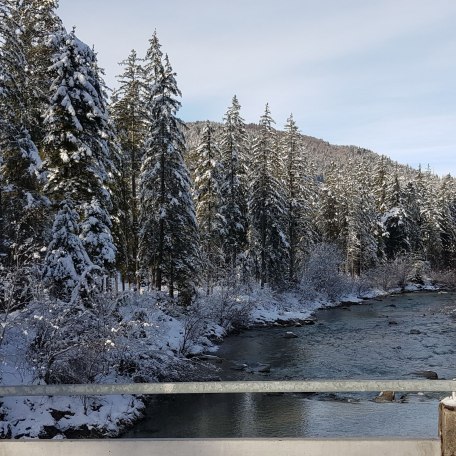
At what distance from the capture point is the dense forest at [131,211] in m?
14.7

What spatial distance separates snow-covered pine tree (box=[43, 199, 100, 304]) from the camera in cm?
1608

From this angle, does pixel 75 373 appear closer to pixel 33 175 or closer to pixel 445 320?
pixel 33 175

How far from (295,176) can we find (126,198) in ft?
61.5

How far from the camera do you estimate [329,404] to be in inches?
617

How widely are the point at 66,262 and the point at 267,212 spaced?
1051 inches

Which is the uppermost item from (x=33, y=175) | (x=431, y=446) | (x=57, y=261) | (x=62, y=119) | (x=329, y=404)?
(x=62, y=119)

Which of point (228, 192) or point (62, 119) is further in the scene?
point (228, 192)

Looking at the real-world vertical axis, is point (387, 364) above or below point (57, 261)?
below

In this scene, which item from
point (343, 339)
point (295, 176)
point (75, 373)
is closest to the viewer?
point (75, 373)

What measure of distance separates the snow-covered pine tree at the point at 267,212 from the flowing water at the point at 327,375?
7792 mm

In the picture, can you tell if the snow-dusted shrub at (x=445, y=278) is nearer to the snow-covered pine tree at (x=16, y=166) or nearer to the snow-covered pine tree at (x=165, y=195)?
the snow-covered pine tree at (x=165, y=195)

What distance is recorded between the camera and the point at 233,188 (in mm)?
39375

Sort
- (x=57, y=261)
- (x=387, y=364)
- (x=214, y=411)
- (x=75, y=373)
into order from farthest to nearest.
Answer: (x=387, y=364) < (x=57, y=261) < (x=214, y=411) < (x=75, y=373)

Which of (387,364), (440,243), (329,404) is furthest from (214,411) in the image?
(440,243)
